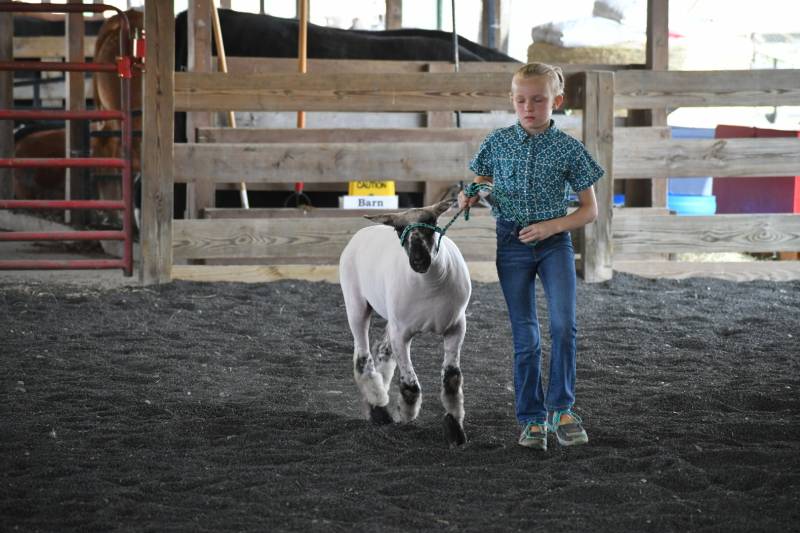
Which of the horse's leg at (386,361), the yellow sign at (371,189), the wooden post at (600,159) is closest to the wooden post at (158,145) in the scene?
the yellow sign at (371,189)

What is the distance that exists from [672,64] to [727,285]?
28.4ft

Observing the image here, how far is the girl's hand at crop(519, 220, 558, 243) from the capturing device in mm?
3453

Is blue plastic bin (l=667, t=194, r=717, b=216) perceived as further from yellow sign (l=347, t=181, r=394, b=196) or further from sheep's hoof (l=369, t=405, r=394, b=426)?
sheep's hoof (l=369, t=405, r=394, b=426)

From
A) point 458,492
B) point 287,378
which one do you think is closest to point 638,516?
point 458,492

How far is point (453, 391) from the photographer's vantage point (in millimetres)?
3746

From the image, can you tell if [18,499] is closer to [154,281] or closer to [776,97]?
[154,281]

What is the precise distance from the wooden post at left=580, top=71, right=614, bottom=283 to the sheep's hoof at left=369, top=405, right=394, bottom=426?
4.12 meters

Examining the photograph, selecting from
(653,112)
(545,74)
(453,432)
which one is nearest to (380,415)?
(453,432)

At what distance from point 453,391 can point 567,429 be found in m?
0.44

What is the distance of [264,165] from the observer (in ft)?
25.9

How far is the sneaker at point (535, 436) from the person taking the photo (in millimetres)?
3582

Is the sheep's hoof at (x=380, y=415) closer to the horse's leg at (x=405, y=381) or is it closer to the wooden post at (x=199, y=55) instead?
the horse's leg at (x=405, y=381)

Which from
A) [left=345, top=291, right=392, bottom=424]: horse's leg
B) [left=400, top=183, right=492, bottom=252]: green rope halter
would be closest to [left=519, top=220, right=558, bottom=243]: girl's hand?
[left=400, top=183, right=492, bottom=252]: green rope halter

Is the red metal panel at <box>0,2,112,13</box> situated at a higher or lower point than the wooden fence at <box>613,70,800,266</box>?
higher
